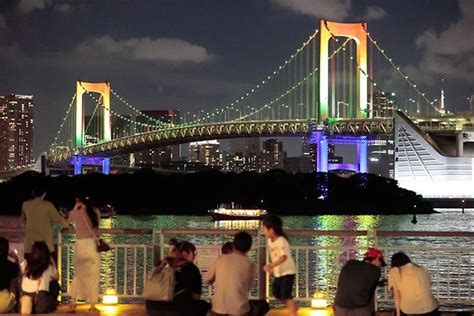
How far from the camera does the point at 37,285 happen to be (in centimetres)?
877

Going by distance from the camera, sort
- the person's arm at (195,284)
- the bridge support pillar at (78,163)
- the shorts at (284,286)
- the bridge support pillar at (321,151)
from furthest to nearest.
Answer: the bridge support pillar at (78,163), the bridge support pillar at (321,151), the shorts at (284,286), the person's arm at (195,284)

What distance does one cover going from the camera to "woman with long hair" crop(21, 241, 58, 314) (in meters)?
8.62

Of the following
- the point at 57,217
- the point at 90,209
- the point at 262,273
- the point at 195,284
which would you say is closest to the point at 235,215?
the point at 262,273

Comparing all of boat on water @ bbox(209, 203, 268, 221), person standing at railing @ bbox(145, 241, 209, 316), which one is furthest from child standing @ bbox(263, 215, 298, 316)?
boat on water @ bbox(209, 203, 268, 221)

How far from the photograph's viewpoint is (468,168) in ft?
→ 302

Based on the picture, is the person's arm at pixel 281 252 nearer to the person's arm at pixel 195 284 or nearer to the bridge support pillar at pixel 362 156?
the person's arm at pixel 195 284

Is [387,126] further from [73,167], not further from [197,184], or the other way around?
[73,167]

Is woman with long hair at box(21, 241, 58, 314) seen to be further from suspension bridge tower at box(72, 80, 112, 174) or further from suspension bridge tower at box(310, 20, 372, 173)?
suspension bridge tower at box(72, 80, 112, 174)

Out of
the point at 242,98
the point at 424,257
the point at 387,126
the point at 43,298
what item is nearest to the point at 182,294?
the point at 43,298

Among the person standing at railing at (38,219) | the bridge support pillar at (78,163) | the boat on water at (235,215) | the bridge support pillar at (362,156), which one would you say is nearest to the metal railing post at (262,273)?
the person standing at railing at (38,219)

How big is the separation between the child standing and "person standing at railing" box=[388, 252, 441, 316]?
1056 mm

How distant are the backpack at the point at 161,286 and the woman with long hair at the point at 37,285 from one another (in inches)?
47.3

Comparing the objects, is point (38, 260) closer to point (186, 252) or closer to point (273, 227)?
point (186, 252)

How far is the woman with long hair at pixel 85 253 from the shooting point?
1012 cm
